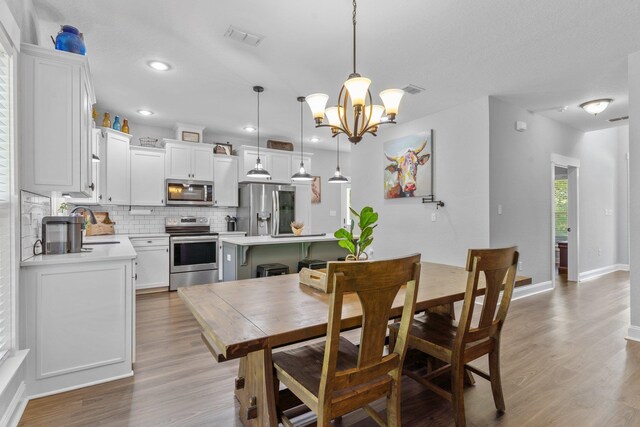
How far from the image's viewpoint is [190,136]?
220 inches

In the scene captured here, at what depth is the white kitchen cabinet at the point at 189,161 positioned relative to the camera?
5332 mm

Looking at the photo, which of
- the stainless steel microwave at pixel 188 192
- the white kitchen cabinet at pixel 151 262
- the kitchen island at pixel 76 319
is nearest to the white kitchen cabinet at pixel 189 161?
the stainless steel microwave at pixel 188 192

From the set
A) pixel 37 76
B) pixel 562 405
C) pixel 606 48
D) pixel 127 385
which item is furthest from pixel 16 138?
pixel 606 48

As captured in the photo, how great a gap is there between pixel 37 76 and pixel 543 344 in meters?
4.43

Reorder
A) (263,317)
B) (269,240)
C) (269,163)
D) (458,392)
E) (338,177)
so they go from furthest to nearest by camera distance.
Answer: (269,163)
(338,177)
(269,240)
(458,392)
(263,317)

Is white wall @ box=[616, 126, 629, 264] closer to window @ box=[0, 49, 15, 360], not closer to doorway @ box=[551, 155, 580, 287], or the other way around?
doorway @ box=[551, 155, 580, 287]

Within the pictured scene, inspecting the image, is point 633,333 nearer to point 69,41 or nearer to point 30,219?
point 30,219

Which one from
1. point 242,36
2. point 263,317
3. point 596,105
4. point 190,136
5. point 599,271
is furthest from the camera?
point 599,271

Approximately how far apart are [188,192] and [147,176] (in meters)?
0.65

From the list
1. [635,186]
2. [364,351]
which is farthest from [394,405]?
[635,186]

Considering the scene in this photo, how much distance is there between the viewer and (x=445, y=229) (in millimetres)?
4559

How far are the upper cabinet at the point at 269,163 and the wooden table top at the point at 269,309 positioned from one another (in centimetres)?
416

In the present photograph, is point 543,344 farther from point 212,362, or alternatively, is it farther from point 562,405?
point 212,362

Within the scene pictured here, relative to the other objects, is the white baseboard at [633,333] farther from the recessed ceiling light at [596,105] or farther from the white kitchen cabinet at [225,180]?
the white kitchen cabinet at [225,180]
